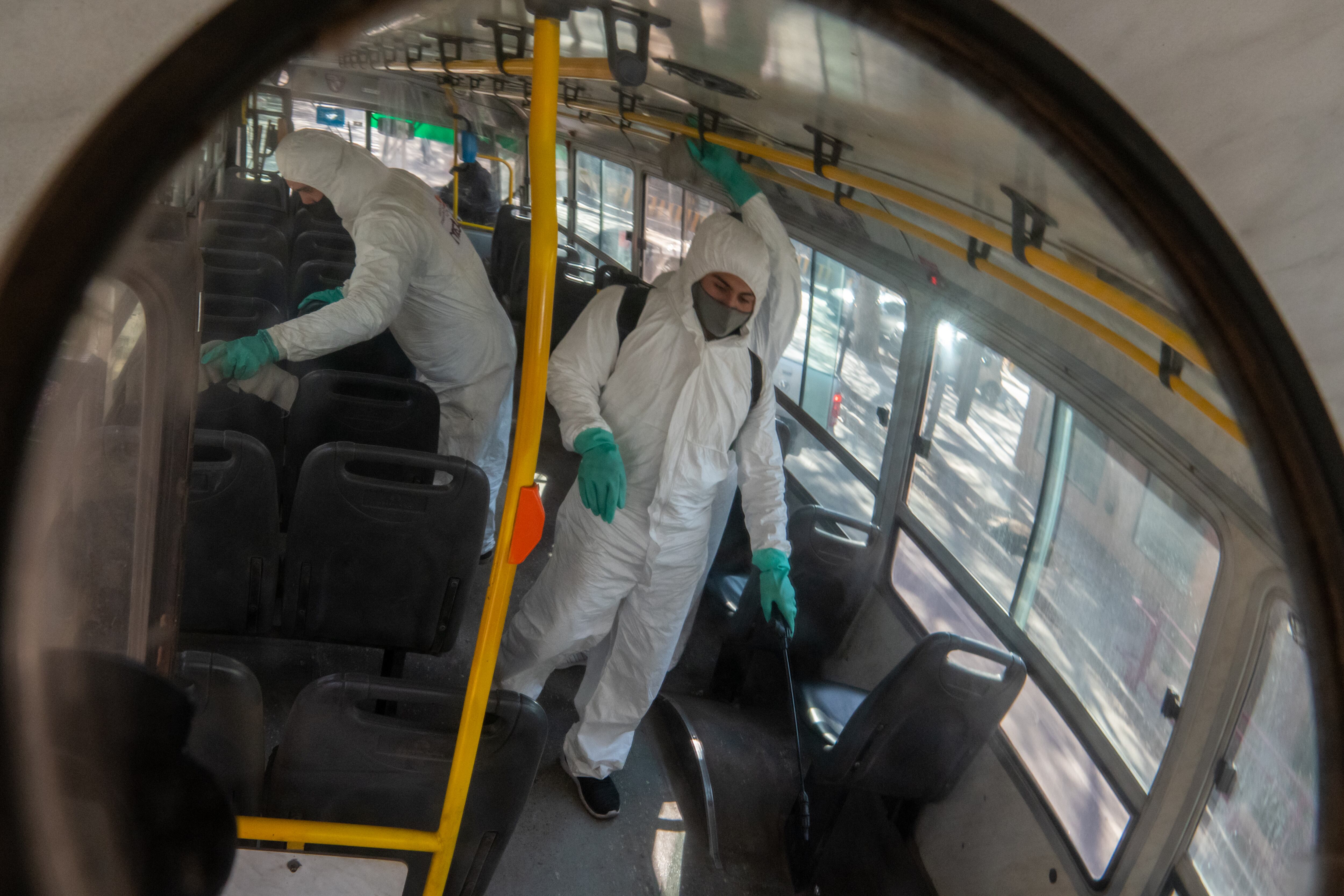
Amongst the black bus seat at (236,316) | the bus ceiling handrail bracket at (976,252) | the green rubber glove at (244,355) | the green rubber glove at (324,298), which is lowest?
the green rubber glove at (244,355)

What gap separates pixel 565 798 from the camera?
1.49m

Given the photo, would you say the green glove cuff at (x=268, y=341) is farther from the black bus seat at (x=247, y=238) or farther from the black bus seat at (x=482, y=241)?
the black bus seat at (x=482, y=241)

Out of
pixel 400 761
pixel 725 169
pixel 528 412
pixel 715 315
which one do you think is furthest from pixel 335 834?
pixel 725 169

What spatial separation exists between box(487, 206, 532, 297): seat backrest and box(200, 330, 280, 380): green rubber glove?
0.26 meters

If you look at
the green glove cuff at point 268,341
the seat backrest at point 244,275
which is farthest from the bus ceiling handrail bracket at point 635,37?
the green glove cuff at point 268,341

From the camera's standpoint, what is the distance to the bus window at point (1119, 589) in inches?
40.4

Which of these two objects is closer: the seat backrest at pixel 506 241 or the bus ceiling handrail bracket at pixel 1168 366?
the bus ceiling handrail bracket at pixel 1168 366

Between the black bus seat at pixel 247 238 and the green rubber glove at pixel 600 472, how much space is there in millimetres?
640

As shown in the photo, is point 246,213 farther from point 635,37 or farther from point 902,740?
point 902,740

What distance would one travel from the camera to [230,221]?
635 millimetres

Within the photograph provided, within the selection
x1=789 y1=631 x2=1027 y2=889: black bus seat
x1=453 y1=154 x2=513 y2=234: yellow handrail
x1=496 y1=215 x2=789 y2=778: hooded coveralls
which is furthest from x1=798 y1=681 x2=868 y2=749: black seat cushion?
x1=453 y1=154 x2=513 y2=234: yellow handrail

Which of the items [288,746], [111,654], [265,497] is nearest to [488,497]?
[265,497]

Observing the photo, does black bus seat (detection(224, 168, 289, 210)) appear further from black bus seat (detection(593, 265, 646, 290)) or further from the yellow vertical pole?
black bus seat (detection(593, 265, 646, 290))

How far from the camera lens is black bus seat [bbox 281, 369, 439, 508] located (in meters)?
1.06
